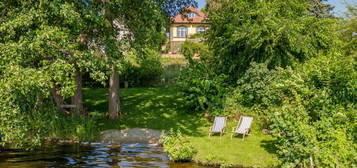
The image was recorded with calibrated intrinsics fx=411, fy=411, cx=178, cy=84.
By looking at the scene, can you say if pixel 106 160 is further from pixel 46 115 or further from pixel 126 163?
pixel 46 115

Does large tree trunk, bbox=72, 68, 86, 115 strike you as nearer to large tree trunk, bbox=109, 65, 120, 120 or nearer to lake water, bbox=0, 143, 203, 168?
large tree trunk, bbox=109, 65, 120, 120

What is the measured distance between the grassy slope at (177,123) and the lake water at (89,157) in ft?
4.58

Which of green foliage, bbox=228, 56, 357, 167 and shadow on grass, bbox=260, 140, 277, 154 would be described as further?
shadow on grass, bbox=260, 140, 277, 154

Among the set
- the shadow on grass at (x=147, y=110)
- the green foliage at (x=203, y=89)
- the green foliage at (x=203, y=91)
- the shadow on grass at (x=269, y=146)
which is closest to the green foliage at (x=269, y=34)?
the green foliage at (x=203, y=89)

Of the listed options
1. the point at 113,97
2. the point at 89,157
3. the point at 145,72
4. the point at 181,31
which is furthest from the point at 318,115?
the point at 181,31

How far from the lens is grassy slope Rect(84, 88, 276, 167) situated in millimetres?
13344

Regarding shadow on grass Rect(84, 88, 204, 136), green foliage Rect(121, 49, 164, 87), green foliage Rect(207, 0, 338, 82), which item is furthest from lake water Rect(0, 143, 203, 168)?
green foliage Rect(121, 49, 164, 87)

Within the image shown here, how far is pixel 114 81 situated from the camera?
67.7 feet

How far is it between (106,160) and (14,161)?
2887 mm

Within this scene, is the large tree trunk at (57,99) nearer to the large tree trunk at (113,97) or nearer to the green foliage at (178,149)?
the large tree trunk at (113,97)

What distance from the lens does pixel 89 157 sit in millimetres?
14047

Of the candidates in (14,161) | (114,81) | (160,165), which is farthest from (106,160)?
(114,81)

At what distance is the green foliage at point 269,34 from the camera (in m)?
20.2

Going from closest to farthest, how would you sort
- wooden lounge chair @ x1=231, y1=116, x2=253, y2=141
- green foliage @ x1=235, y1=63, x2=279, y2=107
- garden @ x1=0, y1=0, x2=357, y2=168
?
garden @ x1=0, y1=0, x2=357, y2=168 < wooden lounge chair @ x1=231, y1=116, x2=253, y2=141 < green foliage @ x1=235, y1=63, x2=279, y2=107
